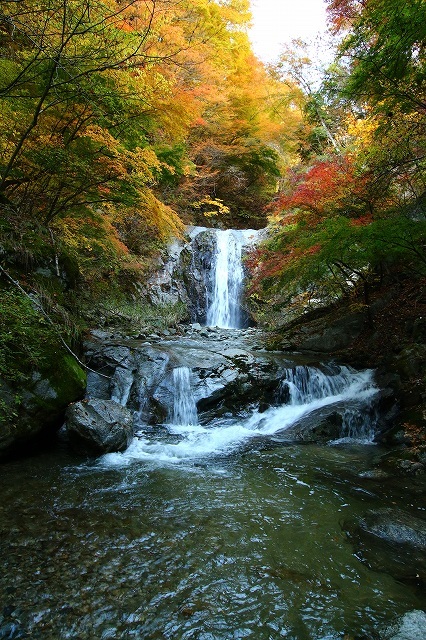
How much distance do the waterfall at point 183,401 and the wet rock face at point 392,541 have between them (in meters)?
3.98

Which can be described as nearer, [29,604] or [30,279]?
[29,604]

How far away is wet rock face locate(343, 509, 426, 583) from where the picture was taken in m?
2.93

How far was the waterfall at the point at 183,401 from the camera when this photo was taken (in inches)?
279

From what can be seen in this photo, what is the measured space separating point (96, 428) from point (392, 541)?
3849 millimetres

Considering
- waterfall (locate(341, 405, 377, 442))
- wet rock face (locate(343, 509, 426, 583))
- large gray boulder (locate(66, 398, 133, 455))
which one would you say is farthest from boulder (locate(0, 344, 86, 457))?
waterfall (locate(341, 405, 377, 442))

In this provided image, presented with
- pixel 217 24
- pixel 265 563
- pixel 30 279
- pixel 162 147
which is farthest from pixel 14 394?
pixel 217 24

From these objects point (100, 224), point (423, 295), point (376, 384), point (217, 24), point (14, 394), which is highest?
point (217, 24)

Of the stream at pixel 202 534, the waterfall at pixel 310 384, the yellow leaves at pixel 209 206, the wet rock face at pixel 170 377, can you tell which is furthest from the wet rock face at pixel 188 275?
the stream at pixel 202 534

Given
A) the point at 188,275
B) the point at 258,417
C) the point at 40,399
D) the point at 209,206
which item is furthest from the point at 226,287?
the point at 40,399

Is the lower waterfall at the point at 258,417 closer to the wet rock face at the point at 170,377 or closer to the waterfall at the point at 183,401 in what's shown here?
the waterfall at the point at 183,401

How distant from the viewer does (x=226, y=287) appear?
16875 millimetres

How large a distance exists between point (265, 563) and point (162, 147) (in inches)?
482

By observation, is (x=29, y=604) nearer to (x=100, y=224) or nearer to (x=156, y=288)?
(x=100, y=224)

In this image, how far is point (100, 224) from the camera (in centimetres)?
797
